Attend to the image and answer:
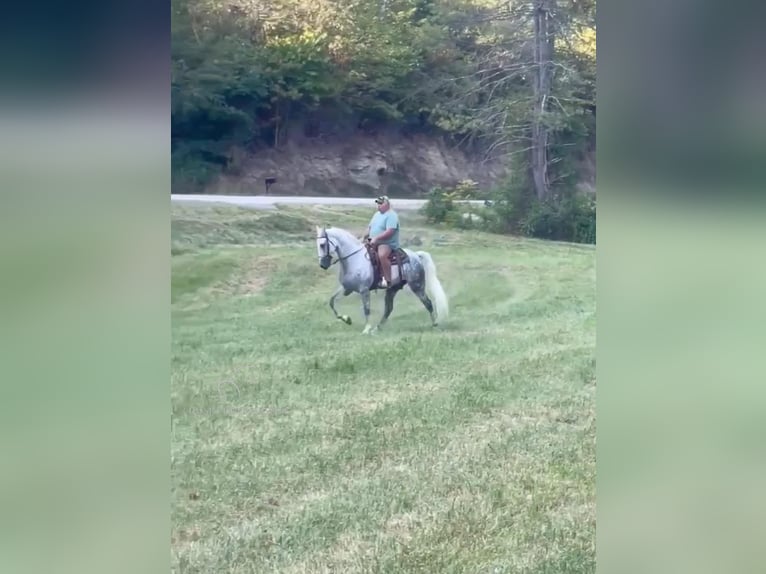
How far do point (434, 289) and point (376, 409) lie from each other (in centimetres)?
55

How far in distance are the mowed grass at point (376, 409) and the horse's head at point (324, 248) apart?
0.12 feet

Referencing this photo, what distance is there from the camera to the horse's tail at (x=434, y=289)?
3182 mm

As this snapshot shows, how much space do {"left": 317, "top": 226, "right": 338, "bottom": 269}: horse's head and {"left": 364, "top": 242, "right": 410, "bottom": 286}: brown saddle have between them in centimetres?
14

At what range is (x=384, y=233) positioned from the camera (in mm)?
3098

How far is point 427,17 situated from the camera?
3.11 m

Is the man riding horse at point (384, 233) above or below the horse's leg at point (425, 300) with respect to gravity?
above

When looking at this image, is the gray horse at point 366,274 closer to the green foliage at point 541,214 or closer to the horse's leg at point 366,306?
the horse's leg at point 366,306

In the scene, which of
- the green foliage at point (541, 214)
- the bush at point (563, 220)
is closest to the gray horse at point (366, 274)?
the green foliage at point (541, 214)

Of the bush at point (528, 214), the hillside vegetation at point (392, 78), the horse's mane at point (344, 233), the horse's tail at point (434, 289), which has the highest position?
the hillside vegetation at point (392, 78)

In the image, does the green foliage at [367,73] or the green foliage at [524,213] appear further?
the green foliage at [524,213]
